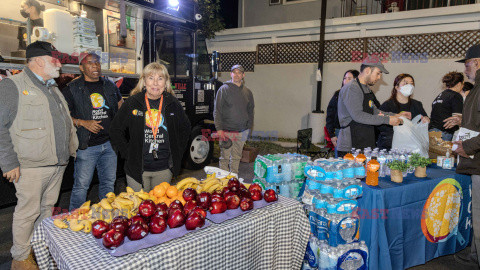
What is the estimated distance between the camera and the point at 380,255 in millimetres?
2875

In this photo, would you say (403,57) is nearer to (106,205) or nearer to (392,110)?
(392,110)

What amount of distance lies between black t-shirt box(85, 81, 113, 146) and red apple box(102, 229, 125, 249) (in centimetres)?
225

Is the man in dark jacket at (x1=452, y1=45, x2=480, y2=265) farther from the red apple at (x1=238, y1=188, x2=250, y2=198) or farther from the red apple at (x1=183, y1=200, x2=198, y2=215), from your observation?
the red apple at (x1=183, y1=200, x2=198, y2=215)

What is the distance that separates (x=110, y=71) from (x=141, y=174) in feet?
8.68

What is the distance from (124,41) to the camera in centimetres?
522

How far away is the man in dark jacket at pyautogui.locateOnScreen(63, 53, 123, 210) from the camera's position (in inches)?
144

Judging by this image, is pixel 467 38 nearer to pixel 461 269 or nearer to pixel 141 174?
pixel 461 269

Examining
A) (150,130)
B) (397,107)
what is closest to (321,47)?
(397,107)

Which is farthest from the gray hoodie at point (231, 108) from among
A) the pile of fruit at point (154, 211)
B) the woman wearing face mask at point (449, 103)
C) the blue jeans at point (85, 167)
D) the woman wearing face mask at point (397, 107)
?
the woman wearing face mask at point (449, 103)

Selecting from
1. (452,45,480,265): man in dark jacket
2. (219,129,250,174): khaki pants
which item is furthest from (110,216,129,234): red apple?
(219,129,250,174): khaki pants

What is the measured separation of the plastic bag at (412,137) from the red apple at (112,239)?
10.4 ft

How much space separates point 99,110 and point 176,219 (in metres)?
2.36

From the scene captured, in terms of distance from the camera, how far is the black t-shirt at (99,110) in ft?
12.3

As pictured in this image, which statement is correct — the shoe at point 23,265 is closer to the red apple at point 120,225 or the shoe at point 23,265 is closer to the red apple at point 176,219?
the red apple at point 120,225
